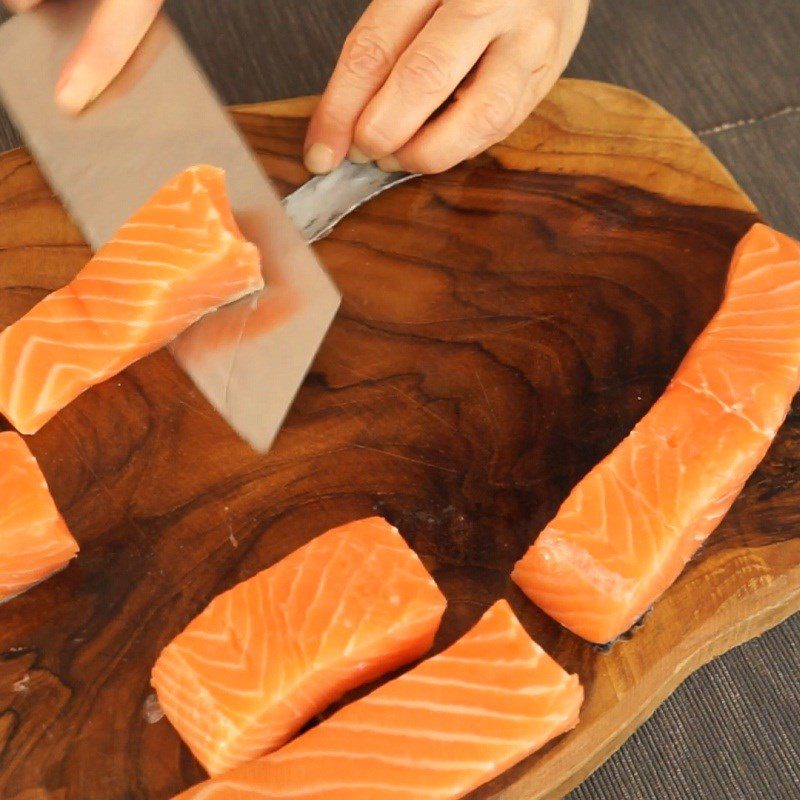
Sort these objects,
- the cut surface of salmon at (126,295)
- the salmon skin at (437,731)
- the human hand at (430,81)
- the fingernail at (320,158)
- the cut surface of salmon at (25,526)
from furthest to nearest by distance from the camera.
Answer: the fingernail at (320,158) < the human hand at (430,81) < the cut surface of salmon at (126,295) < the cut surface of salmon at (25,526) < the salmon skin at (437,731)

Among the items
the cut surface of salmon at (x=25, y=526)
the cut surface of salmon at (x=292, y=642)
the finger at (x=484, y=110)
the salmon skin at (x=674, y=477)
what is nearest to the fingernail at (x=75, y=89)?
the finger at (x=484, y=110)

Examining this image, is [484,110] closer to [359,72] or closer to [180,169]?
[359,72]

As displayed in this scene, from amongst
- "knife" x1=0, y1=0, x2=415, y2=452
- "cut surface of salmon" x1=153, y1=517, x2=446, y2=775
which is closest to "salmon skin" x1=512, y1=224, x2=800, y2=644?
"cut surface of salmon" x1=153, y1=517, x2=446, y2=775

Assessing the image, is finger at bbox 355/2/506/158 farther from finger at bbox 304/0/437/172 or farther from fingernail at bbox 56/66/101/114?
fingernail at bbox 56/66/101/114

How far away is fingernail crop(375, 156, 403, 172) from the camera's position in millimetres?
3123

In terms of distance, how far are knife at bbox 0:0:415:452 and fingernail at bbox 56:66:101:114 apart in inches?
1.8

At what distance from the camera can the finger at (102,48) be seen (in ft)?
9.37

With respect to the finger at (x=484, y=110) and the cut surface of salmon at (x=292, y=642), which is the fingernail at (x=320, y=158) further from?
the cut surface of salmon at (x=292, y=642)

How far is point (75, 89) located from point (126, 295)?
0.66 m

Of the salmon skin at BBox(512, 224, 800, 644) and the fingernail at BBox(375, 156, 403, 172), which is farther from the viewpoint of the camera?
the fingernail at BBox(375, 156, 403, 172)

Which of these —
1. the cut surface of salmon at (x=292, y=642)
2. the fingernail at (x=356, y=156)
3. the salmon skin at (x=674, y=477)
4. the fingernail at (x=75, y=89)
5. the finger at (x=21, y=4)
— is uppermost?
the finger at (x=21, y=4)

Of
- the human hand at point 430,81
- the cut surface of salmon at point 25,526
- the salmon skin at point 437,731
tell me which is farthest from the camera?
the human hand at point 430,81

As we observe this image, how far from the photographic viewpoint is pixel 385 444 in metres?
2.82

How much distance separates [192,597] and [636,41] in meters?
2.98
